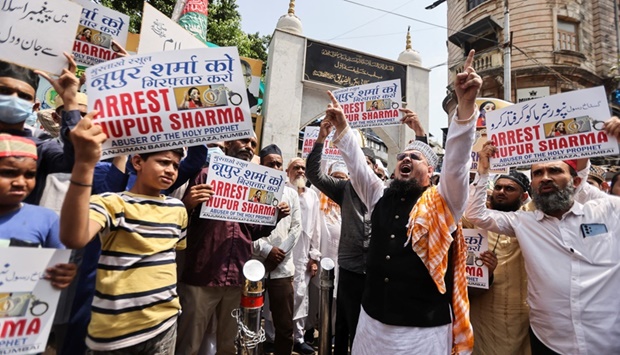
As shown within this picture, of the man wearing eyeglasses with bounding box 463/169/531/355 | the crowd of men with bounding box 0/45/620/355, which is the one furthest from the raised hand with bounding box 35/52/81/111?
the man wearing eyeglasses with bounding box 463/169/531/355

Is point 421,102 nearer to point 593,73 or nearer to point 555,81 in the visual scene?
point 555,81

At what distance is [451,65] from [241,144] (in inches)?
951

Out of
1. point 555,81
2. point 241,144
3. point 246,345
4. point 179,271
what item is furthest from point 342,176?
point 555,81

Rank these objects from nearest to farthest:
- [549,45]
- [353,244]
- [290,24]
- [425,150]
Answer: [425,150] < [353,244] < [290,24] < [549,45]

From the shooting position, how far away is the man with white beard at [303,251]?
4082mm

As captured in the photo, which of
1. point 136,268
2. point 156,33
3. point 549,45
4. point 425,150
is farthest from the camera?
point 549,45

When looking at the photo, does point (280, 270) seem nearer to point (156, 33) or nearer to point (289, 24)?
point (156, 33)

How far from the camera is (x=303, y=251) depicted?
4293mm

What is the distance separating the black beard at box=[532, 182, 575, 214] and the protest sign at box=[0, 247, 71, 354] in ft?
9.37

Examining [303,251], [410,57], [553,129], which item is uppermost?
[410,57]

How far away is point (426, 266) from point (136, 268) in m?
1.55

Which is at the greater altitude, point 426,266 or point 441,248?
point 441,248

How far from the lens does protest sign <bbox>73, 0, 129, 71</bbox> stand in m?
2.66

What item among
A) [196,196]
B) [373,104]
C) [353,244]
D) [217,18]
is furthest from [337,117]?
[217,18]
